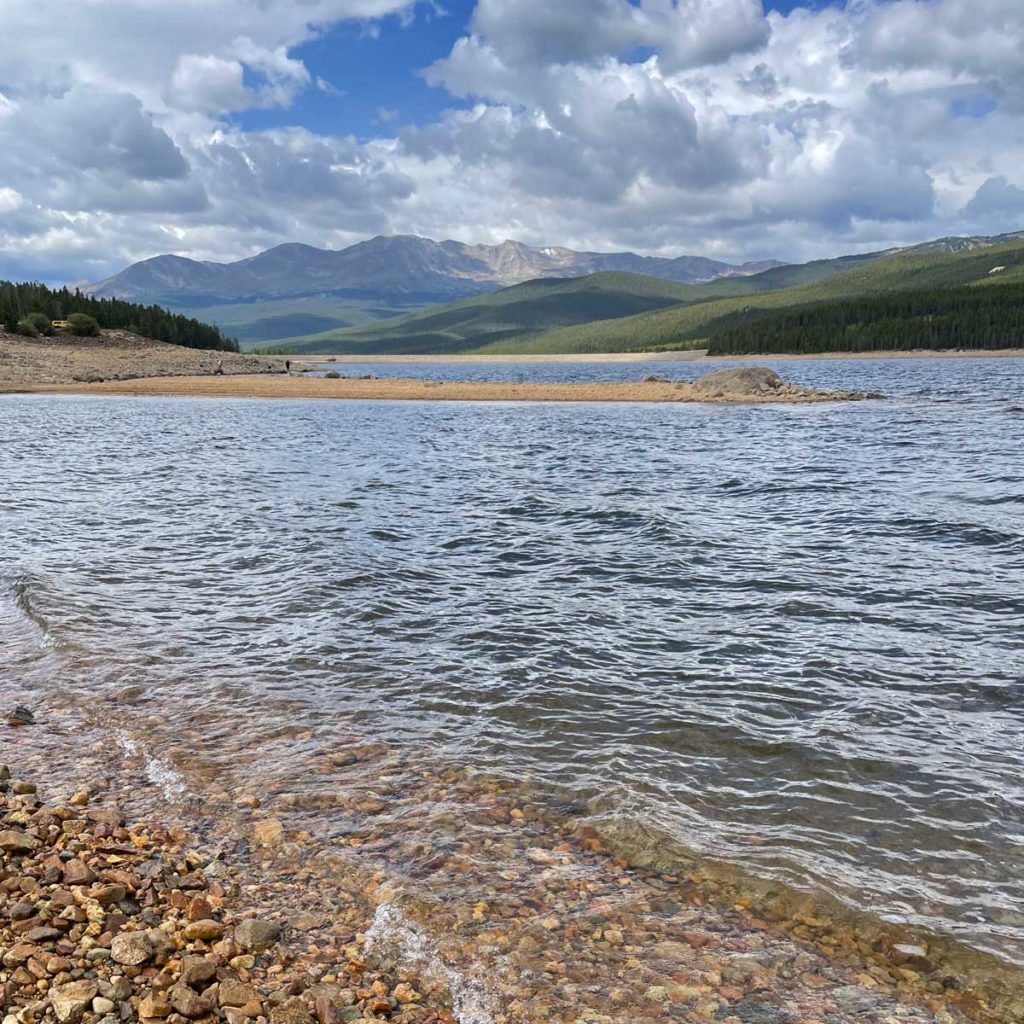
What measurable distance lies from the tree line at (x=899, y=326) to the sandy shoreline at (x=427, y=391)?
4321 inches

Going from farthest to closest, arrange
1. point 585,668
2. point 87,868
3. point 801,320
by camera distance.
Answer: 1. point 801,320
2. point 585,668
3. point 87,868

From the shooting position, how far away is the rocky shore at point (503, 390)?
58050 millimetres

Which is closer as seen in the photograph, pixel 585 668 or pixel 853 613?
pixel 585 668

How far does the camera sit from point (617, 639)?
10688 mm

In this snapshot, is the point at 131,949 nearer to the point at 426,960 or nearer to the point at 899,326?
the point at 426,960

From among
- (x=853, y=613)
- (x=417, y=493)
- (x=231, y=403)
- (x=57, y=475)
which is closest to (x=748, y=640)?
(x=853, y=613)

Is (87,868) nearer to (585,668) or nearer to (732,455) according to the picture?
(585,668)

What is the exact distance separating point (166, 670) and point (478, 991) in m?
6.51

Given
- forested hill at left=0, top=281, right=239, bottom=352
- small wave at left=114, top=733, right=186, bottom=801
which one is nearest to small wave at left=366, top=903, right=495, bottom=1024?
small wave at left=114, top=733, right=186, bottom=801

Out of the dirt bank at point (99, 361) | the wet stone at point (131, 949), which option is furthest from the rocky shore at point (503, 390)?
the wet stone at point (131, 949)

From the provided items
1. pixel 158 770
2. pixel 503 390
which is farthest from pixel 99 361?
pixel 158 770

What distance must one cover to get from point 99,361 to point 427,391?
33925mm

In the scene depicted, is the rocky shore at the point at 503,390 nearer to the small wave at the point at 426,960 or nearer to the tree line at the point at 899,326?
the small wave at the point at 426,960

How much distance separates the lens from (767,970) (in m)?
4.87
